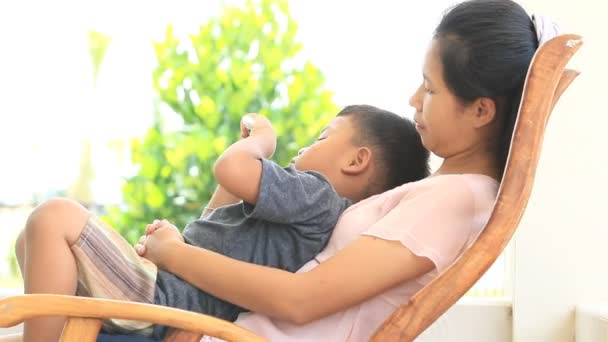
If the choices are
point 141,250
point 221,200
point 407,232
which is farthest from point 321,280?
point 221,200

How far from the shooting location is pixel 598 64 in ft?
10.2

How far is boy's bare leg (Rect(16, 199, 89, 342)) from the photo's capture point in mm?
1553

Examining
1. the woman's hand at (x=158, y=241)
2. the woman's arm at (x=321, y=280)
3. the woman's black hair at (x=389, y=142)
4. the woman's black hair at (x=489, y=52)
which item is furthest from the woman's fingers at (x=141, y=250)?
the woman's black hair at (x=489, y=52)

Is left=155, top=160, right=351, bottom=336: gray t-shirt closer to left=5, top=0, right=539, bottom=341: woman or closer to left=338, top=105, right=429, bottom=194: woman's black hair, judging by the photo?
left=5, top=0, right=539, bottom=341: woman

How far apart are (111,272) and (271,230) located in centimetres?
31

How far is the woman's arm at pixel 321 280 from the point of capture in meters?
1.58

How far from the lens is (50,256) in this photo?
1553mm

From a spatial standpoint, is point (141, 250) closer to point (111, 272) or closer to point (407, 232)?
point (111, 272)

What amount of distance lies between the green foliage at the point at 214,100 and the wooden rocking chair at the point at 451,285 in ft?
5.74

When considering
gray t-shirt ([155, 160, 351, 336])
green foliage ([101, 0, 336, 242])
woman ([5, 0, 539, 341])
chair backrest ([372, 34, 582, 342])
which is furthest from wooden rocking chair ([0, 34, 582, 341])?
green foliage ([101, 0, 336, 242])

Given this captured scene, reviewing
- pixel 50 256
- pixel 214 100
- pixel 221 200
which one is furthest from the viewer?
pixel 214 100

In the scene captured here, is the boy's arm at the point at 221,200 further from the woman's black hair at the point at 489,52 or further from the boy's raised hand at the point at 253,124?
the woman's black hair at the point at 489,52

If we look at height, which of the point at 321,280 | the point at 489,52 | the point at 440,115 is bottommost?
the point at 321,280

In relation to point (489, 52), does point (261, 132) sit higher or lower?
lower
